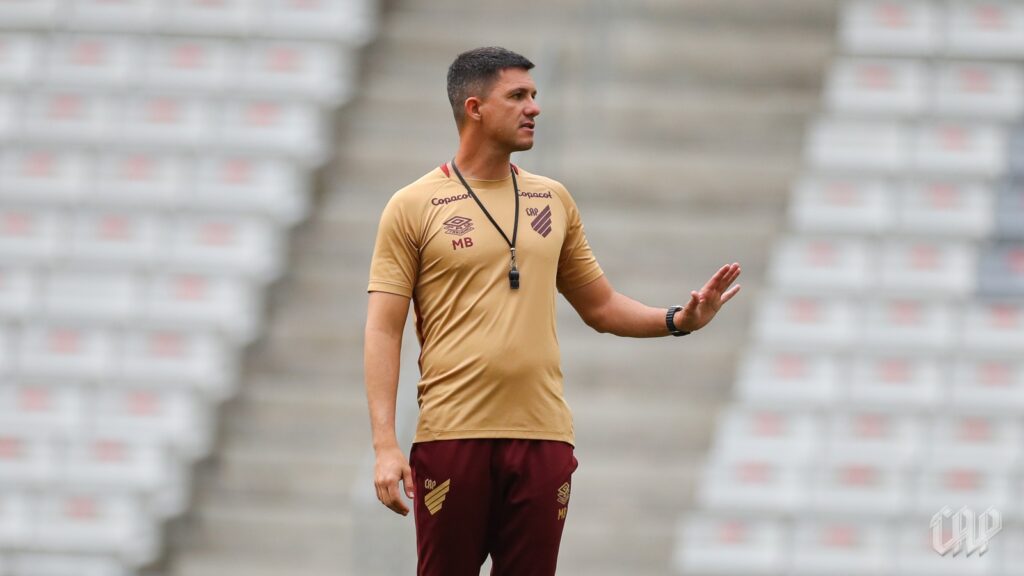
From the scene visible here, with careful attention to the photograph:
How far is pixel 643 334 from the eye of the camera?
11.2ft

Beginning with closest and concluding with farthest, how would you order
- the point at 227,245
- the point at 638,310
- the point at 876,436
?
the point at 638,310 < the point at 876,436 < the point at 227,245

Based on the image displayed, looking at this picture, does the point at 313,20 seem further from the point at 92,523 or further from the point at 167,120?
the point at 92,523

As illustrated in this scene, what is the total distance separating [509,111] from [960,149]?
4.82 meters

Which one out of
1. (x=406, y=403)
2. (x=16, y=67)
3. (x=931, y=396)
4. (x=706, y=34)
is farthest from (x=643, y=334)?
Result: (x=16, y=67)

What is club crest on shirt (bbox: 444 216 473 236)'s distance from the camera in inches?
126

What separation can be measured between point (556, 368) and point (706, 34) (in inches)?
203

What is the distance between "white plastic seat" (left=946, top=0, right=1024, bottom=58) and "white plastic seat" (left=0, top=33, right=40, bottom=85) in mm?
4600

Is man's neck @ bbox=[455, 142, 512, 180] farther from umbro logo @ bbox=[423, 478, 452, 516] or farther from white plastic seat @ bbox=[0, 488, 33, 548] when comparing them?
white plastic seat @ bbox=[0, 488, 33, 548]

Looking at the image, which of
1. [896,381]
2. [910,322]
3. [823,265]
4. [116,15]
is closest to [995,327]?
[910,322]

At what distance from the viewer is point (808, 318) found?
7066 mm

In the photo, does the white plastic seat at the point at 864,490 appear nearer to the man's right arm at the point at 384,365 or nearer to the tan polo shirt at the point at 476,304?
the tan polo shirt at the point at 476,304

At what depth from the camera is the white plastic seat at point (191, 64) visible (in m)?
7.90

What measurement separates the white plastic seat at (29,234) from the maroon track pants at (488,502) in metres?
4.76

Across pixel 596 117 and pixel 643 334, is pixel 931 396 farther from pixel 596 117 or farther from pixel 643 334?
pixel 643 334
